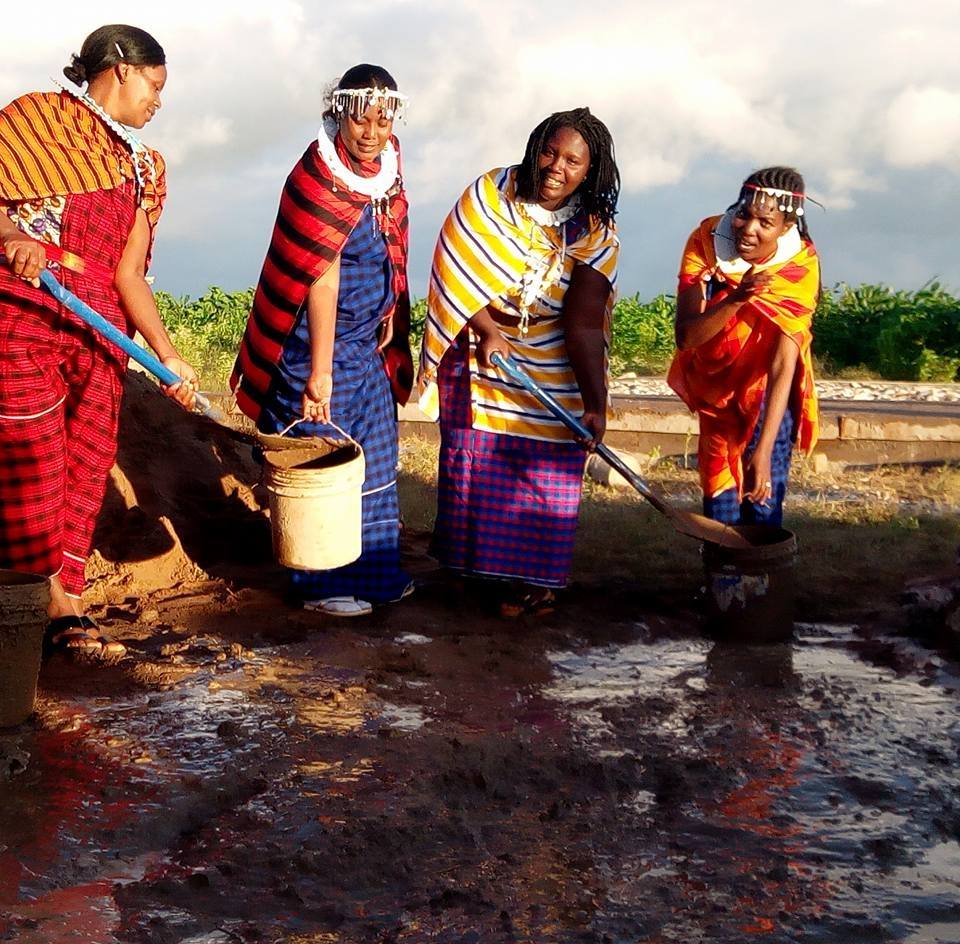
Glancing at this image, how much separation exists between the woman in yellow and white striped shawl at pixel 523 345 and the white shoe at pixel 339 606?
1.31ft

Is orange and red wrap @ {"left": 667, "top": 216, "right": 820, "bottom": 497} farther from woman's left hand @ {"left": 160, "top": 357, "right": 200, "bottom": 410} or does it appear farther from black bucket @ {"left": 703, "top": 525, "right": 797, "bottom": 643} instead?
woman's left hand @ {"left": 160, "top": 357, "right": 200, "bottom": 410}

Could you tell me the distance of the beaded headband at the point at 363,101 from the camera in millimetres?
4527

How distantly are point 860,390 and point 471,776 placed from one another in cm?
1242

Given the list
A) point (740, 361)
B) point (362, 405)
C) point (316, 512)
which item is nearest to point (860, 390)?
point (740, 361)

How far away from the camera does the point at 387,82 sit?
4.58m

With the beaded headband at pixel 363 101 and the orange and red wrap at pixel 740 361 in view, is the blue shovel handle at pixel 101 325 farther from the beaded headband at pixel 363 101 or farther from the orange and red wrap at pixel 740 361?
the orange and red wrap at pixel 740 361

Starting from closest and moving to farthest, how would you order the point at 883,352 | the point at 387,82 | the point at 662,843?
the point at 662,843
the point at 387,82
the point at 883,352

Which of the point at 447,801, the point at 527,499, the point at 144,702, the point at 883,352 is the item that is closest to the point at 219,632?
the point at 144,702

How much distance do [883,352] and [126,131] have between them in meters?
14.8

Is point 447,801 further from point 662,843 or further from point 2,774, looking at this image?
point 2,774

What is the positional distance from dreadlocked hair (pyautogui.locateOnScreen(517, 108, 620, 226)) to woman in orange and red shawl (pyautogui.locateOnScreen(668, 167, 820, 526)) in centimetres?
38

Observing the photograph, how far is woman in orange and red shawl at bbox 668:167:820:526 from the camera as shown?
4.82 m

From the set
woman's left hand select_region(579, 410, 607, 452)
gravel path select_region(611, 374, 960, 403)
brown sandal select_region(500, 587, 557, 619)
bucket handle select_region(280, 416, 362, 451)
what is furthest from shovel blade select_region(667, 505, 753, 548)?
gravel path select_region(611, 374, 960, 403)

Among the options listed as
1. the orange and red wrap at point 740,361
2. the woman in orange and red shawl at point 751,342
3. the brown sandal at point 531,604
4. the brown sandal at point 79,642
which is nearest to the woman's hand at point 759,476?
the woman in orange and red shawl at point 751,342
